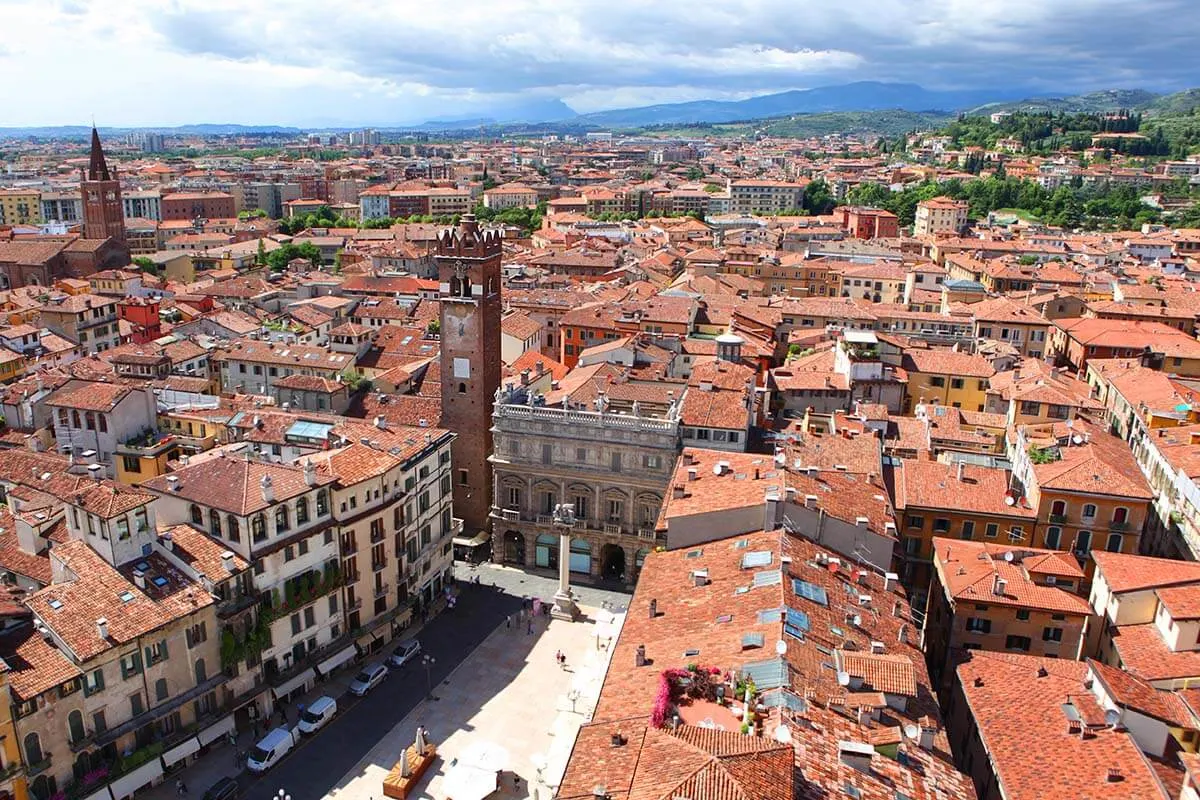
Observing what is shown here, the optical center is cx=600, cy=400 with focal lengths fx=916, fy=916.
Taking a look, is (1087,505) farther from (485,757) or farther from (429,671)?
(429,671)

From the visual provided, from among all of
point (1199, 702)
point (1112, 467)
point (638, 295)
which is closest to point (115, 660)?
point (1199, 702)

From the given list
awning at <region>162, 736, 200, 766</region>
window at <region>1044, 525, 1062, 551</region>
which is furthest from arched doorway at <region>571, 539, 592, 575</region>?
window at <region>1044, 525, 1062, 551</region>

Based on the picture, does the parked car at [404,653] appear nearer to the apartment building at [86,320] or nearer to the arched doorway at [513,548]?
the arched doorway at [513,548]

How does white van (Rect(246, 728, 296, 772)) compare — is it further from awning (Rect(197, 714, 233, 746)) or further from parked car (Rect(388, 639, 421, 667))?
parked car (Rect(388, 639, 421, 667))

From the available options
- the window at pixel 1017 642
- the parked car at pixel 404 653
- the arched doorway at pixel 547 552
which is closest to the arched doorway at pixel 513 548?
the arched doorway at pixel 547 552

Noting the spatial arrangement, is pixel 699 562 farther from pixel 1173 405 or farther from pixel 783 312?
pixel 783 312

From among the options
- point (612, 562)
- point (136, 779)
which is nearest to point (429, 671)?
point (136, 779)
